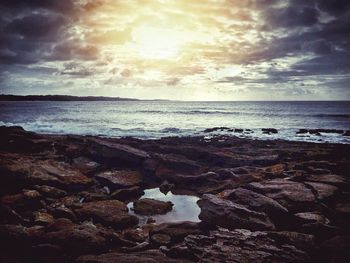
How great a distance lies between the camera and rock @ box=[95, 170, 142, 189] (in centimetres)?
1312

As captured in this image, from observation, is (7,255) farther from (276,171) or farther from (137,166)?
(276,171)

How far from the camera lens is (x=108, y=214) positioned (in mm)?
9453

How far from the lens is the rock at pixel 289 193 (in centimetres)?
971

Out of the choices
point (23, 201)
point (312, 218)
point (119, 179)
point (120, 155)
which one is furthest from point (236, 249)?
point (120, 155)

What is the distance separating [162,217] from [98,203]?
6.96 feet

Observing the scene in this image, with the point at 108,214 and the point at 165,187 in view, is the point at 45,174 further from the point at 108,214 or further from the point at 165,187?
the point at 165,187

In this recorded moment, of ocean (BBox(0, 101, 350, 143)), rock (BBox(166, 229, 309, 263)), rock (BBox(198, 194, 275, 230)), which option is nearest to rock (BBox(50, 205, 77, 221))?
rock (BBox(166, 229, 309, 263))

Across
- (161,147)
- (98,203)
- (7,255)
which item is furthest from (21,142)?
(7,255)

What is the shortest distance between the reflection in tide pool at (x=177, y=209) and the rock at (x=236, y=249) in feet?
8.16

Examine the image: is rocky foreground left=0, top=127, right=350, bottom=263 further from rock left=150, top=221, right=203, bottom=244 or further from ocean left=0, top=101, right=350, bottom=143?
ocean left=0, top=101, right=350, bottom=143

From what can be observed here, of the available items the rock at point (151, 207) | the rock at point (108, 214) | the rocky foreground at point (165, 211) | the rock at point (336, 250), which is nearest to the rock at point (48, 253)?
the rocky foreground at point (165, 211)

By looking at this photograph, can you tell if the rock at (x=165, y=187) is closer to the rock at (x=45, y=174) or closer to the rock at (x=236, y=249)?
the rock at (x=45, y=174)

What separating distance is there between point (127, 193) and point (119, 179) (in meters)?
1.34

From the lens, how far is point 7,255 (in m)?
6.45
